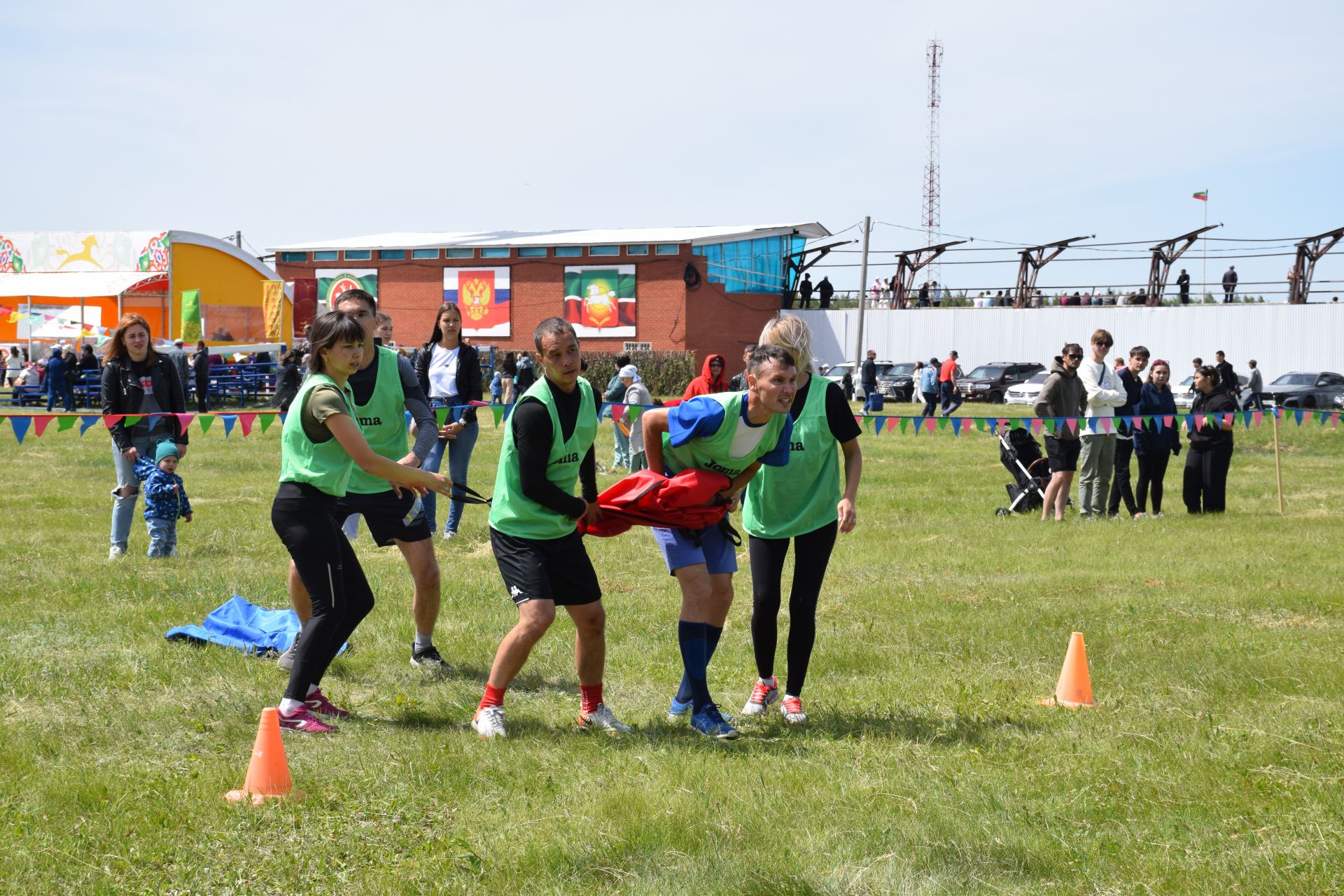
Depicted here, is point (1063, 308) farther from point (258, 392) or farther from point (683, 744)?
point (683, 744)

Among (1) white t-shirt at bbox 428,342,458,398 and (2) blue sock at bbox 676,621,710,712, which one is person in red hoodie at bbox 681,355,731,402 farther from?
(1) white t-shirt at bbox 428,342,458,398

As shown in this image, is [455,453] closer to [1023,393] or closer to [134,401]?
[134,401]

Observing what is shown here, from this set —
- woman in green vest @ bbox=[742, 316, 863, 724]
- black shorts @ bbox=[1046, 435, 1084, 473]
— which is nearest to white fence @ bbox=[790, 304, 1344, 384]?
black shorts @ bbox=[1046, 435, 1084, 473]

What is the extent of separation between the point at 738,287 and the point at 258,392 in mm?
22430

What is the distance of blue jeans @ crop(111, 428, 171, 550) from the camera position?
967 cm

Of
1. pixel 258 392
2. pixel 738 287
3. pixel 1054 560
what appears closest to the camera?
pixel 1054 560

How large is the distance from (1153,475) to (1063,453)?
1600 mm

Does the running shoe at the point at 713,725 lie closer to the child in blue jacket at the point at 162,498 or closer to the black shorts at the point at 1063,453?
the child in blue jacket at the point at 162,498

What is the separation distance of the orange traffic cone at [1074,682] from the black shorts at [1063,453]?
723 cm

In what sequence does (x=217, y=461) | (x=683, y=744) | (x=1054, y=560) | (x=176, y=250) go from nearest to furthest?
(x=683, y=744) → (x=1054, y=560) → (x=217, y=461) → (x=176, y=250)

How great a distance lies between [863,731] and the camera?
5539mm

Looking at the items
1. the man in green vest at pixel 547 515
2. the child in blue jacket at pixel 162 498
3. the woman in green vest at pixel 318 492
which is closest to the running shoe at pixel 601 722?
the man in green vest at pixel 547 515

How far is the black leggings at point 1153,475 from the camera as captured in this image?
13797mm

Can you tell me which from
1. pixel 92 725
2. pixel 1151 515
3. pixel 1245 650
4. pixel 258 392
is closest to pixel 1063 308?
pixel 258 392
